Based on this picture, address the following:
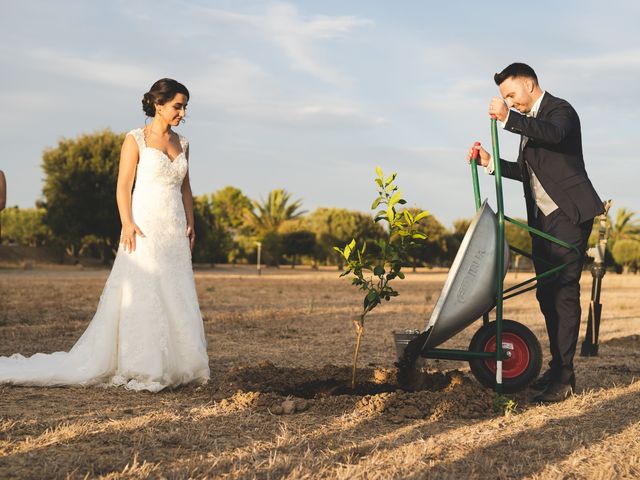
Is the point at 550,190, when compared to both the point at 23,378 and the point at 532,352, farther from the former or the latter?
the point at 23,378

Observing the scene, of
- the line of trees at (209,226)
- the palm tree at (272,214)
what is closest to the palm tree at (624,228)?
the line of trees at (209,226)

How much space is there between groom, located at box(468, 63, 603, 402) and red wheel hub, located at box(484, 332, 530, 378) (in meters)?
0.29

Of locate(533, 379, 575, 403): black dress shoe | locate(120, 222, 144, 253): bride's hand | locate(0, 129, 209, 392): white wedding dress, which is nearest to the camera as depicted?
locate(533, 379, 575, 403): black dress shoe

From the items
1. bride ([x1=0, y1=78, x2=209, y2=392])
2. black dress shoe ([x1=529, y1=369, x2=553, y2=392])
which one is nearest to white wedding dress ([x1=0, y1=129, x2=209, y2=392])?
bride ([x1=0, y1=78, x2=209, y2=392])

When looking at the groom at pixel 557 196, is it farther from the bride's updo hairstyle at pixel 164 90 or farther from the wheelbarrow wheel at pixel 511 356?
the bride's updo hairstyle at pixel 164 90

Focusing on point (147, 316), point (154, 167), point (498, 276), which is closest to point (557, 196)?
point (498, 276)

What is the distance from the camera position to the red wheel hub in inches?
196

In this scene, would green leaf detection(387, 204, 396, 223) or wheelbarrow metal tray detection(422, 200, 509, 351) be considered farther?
green leaf detection(387, 204, 396, 223)

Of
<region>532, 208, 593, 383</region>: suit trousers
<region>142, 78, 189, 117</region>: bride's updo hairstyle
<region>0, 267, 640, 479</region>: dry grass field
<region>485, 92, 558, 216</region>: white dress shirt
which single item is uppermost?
<region>142, 78, 189, 117</region>: bride's updo hairstyle

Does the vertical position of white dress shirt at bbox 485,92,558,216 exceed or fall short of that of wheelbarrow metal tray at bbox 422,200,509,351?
it exceeds it

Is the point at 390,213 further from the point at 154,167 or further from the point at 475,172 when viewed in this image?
the point at 154,167

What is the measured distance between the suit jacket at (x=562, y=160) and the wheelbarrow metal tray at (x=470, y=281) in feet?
1.89

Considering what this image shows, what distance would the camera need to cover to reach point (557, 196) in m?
5.03

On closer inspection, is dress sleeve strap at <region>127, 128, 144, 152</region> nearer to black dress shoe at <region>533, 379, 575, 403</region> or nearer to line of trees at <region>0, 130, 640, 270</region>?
black dress shoe at <region>533, 379, 575, 403</region>
